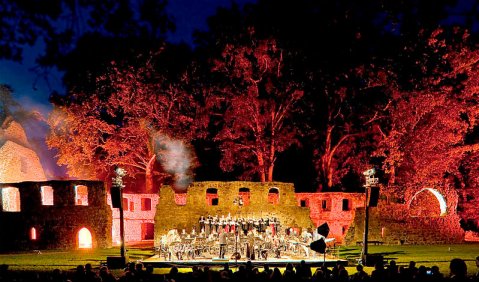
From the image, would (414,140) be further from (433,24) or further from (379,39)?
Answer: (433,24)

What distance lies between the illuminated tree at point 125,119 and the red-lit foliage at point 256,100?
2.73 metres

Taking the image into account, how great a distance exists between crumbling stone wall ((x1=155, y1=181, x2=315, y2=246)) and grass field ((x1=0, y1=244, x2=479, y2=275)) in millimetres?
2062

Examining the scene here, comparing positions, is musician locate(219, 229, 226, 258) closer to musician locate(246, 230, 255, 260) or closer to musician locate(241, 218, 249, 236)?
musician locate(246, 230, 255, 260)

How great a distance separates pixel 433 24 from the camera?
9.06 metres

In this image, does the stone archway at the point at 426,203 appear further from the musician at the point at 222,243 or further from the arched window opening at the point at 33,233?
the arched window opening at the point at 33,233

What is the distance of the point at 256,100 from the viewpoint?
2938 cm

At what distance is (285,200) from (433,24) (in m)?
17.2

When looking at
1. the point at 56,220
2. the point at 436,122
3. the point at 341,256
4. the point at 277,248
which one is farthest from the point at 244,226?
the point at 436,122

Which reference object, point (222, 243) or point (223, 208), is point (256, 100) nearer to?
point (223, 208)

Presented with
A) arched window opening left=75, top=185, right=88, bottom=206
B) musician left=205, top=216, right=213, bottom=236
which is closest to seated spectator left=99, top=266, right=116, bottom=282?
musician left=205, top=216, right=213, bottom=236

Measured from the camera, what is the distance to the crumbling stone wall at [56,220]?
24.5m

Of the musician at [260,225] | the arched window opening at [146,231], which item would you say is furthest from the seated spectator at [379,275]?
the arched window opening at [146,231]

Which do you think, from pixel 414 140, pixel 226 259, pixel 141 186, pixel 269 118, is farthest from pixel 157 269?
pixel 141 186

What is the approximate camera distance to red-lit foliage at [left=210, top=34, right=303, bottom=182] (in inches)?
1131
